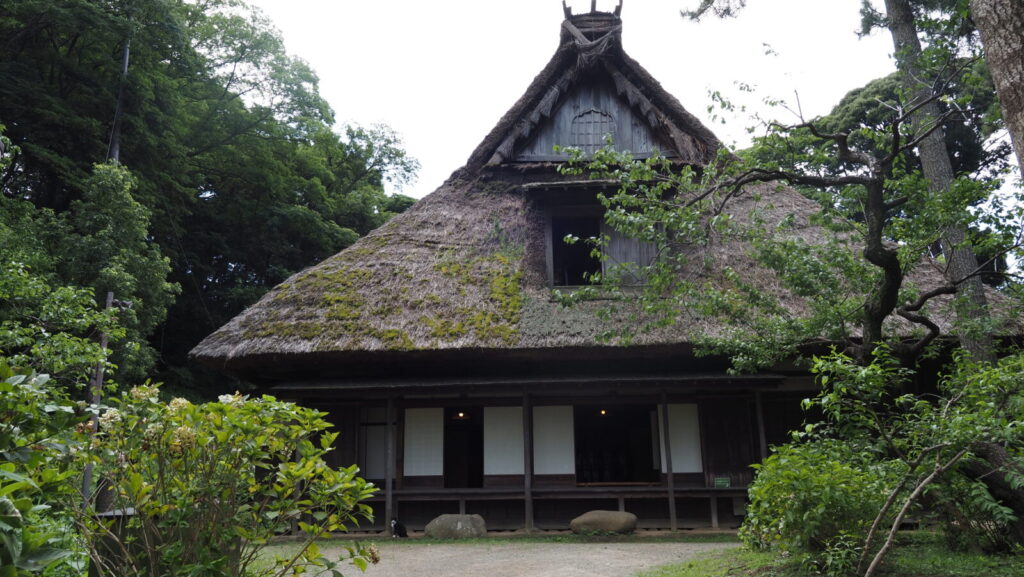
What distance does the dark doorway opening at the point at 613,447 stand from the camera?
45.5ft

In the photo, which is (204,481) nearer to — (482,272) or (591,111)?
(482,272)

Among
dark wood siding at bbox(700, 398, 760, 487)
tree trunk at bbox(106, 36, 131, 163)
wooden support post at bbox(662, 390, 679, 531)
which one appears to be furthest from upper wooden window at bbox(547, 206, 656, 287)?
tree trunk at bbox(106, 36, 131, 163)

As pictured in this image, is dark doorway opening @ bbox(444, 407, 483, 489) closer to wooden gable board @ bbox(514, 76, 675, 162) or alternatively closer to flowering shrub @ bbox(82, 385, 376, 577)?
wooden gable board @ bbox(514, 76, 675, 162)

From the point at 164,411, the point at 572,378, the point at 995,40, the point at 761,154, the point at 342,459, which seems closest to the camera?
the point at 164,411

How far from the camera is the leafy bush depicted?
4.77 meters

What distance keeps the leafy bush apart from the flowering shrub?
3.26m

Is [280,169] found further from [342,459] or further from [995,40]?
[995,40]

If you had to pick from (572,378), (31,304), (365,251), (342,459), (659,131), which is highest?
(659,131)

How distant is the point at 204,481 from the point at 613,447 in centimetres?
1199

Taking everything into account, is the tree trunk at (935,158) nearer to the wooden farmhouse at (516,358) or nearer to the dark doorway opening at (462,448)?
the wooden farmhouse at (516,358)

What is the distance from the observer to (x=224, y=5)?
72.4 feet

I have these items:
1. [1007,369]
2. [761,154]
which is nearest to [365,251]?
[761,154]

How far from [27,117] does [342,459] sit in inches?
477

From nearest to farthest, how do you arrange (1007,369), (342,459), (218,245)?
(1007,369) → (342,459) → (218,245)
